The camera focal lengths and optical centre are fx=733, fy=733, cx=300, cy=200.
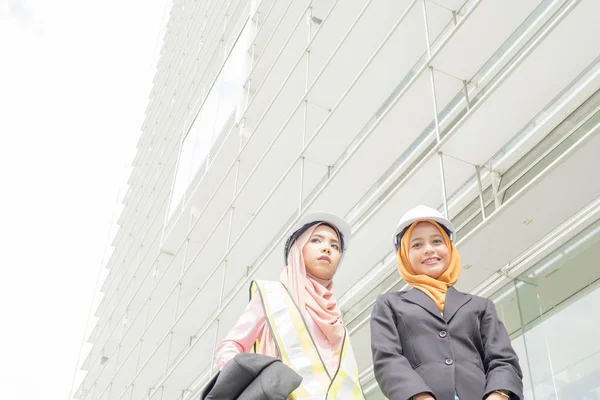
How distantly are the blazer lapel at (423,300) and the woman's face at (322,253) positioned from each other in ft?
1.47

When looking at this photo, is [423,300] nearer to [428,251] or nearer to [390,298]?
[390,298]

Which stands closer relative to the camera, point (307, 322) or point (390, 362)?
point (390, 362)

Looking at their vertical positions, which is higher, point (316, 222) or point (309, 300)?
point (316, 222)

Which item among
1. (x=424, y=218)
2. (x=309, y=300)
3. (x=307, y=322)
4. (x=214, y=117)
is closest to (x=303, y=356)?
(x=307, y=322)

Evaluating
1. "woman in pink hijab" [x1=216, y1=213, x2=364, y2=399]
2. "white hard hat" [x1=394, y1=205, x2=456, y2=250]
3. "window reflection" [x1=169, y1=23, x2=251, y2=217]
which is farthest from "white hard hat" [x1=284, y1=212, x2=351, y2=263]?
"window reflection" [x1=169, y1=23, x2=251, y2=217]

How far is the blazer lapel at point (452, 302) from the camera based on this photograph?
9.91 ft

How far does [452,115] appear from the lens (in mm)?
6164

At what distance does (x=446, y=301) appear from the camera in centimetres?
309

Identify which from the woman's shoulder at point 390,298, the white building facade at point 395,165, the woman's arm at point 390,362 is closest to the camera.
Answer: the woman's arm at point 390,362

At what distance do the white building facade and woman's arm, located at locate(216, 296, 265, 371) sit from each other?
4.28ft

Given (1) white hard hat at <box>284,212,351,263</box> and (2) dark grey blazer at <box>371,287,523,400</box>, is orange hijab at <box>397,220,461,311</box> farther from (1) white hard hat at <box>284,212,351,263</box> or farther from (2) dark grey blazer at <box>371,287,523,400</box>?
(1) white hard hat at <box>284,212,351,263</box>

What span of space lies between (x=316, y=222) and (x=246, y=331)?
0.68 m

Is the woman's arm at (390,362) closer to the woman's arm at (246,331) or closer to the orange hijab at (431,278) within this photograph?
the orange hijab at (431,278)

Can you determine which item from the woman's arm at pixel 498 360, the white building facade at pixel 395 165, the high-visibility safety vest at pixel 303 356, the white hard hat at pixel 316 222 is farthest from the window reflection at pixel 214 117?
the woman's arm at pixel 498 360
